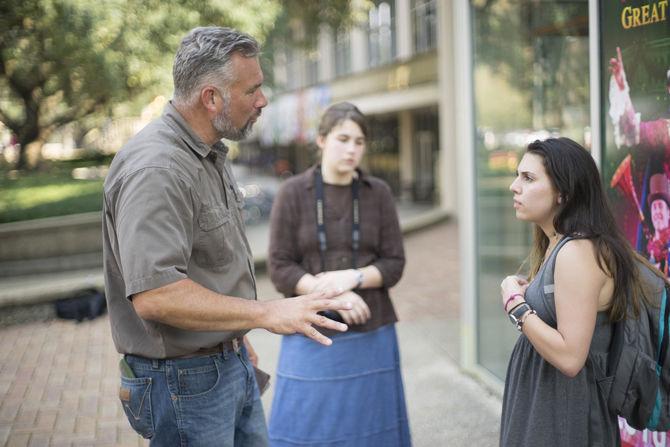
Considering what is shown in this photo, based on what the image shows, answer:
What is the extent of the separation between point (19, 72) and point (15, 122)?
249cm

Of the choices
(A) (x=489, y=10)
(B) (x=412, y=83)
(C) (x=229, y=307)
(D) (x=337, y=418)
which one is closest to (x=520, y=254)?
(A) (x=489, y=10)

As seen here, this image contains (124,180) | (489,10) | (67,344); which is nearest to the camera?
(124,180)

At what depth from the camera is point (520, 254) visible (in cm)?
543

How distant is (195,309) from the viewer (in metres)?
1.91

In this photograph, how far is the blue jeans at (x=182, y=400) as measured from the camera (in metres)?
2.18

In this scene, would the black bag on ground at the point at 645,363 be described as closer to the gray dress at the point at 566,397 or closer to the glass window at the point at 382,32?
the gray dress at the point at 566,397

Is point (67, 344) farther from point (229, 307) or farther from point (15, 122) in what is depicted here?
point (15, 122)

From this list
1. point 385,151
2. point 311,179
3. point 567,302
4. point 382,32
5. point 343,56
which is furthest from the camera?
point 343,56

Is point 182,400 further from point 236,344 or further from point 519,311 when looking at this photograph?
point 519,311

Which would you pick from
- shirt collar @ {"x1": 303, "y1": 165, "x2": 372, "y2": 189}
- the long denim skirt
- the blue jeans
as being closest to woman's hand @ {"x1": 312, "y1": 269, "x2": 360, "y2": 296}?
the long denim skirt

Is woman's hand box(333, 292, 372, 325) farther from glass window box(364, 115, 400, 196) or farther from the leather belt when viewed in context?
glass window box(364, 115, 400, 196)

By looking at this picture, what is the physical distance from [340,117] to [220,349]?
A: 1.46 metres

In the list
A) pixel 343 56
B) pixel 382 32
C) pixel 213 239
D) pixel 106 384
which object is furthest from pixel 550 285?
pixel 343 56

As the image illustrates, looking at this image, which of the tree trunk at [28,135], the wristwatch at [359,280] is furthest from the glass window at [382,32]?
the wristwatch at [359,280]
